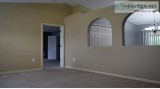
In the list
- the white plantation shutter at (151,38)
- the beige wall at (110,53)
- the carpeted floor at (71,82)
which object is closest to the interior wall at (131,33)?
the white plantation shutter at (151,38)

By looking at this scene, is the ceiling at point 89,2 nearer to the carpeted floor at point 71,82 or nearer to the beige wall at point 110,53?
the beige wall at point 110,53

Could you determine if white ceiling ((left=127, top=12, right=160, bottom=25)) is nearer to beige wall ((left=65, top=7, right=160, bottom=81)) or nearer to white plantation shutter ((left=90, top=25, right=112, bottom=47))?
white plantation shutter ((left=90, top=25, right=112, bottom=47))

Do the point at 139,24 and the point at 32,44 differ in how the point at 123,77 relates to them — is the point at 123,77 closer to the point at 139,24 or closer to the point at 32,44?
the point at 32,44

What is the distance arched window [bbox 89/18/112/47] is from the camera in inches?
263

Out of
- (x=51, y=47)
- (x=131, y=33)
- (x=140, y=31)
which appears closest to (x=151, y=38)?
(x=140, y=31)

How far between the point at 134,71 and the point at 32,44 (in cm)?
378

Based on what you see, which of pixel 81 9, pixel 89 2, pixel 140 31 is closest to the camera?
pixel 89 2

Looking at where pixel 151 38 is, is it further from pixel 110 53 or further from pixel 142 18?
pixel 110 53

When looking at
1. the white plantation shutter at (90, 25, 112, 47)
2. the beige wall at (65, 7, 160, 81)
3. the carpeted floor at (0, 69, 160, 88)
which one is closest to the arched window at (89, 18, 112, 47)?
the white plantation shutter at (90, 25, 112, 47)

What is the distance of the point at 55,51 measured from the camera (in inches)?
473

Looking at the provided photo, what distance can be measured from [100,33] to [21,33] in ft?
10.6

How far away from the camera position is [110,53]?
200 inches

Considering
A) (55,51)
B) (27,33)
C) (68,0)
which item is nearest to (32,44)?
(27,33)

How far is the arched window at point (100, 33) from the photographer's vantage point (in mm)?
6688
